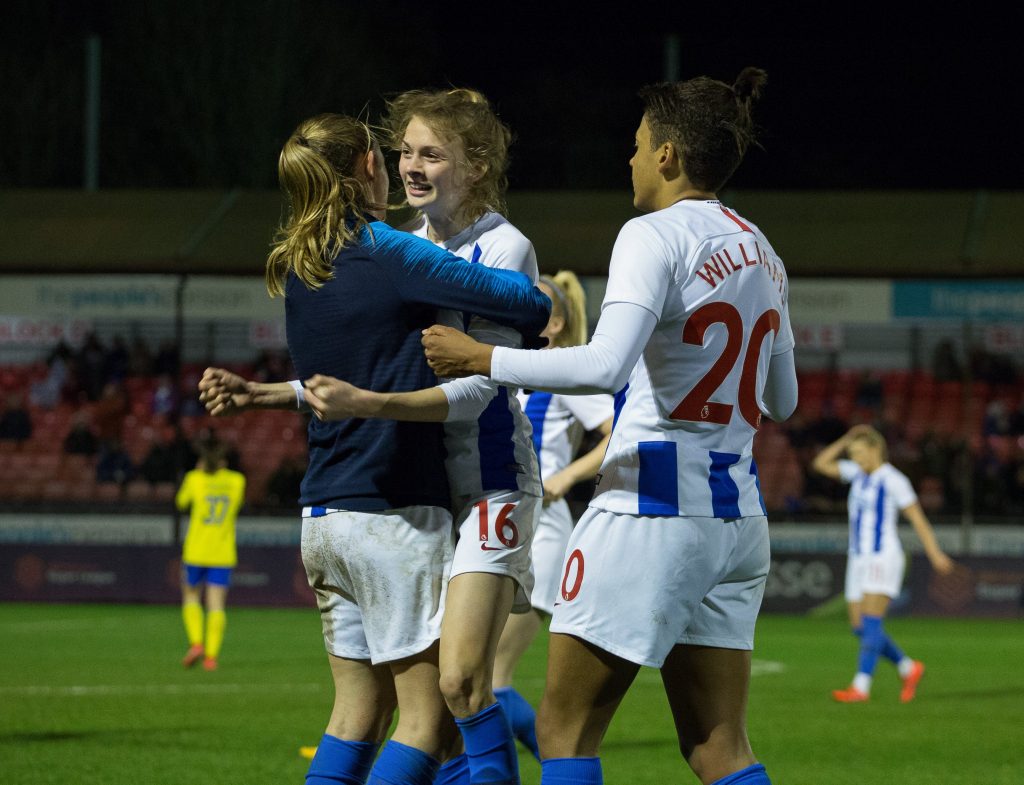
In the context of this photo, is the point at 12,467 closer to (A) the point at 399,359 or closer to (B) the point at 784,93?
(B) the point at 784,93

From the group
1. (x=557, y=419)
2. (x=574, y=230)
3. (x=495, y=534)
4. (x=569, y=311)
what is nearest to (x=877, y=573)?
(x=557, y=419)

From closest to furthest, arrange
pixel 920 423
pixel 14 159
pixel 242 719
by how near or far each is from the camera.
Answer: pixel 242 719 < pixel 920 423 < pixel 14 159

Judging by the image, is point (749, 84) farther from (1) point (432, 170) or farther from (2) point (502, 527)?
(2) point (502, 527)

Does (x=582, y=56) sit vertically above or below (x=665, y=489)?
below

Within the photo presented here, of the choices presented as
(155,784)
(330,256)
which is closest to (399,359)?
(330,256)

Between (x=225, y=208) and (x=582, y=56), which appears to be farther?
(x=582, y=56)

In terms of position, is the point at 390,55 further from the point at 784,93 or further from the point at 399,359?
the point at 399,359

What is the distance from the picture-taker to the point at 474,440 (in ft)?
12.9

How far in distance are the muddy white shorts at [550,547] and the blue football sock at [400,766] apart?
9.26 feet

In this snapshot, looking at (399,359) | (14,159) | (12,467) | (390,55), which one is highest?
(399,359)

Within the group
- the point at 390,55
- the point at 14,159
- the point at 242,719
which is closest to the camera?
the point at 242,719

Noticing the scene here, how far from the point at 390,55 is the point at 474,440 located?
117 ft

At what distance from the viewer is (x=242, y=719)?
365 inches

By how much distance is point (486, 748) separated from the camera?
375 centimetres
